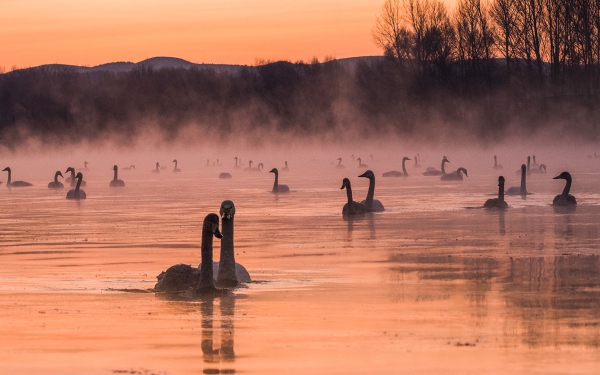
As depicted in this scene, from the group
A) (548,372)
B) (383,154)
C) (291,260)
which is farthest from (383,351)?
(383,154)

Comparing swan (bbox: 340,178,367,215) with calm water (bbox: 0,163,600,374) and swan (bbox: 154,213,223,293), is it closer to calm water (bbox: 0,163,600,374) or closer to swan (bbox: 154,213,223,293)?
calm water (bbox: 0,163,600,374)

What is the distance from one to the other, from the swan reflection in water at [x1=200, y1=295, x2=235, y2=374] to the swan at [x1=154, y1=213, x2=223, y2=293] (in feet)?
0.84

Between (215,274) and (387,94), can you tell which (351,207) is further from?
(387,94)

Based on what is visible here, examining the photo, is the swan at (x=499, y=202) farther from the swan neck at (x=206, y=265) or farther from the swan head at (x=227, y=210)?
the swan neck at (x=206, y=265)

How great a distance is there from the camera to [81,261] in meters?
18.2

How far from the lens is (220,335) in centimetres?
1127

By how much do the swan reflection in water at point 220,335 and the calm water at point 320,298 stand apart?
1.0 inches

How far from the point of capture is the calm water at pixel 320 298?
10086mm

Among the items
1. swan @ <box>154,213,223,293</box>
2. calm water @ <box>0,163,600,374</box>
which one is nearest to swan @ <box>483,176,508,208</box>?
calm water @ <box>0,163,600,374</box>

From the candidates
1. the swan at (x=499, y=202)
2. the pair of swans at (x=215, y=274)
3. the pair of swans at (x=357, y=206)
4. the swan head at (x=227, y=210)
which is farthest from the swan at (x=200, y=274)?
the swan at (x=499, y=202)

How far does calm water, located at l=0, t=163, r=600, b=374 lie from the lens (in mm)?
10086

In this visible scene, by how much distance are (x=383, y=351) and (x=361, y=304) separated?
9.52 feet

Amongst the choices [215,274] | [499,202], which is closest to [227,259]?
[215,274]

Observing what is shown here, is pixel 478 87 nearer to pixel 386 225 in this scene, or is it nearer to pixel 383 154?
pixel 383 154
